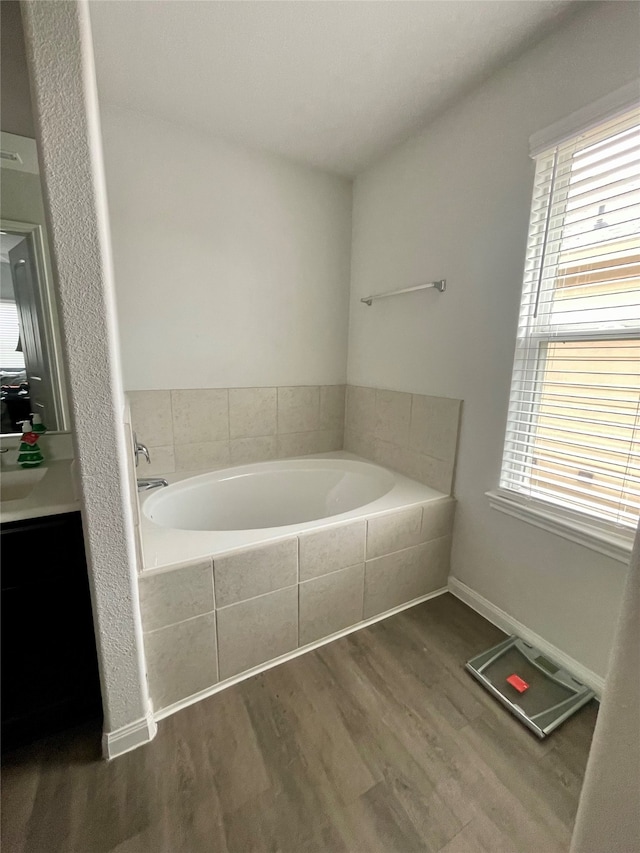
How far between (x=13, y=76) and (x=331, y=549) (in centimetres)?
192

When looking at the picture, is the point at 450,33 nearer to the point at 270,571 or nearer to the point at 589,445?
the point at 589,445

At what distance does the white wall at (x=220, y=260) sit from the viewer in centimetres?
185

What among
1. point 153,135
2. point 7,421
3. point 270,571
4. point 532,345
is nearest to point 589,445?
point 532,345

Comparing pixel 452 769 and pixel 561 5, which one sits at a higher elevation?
pixel 561 5

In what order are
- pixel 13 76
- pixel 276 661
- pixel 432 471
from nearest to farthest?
pixel 13 76 → pixel 276 661 → pixel 432 471

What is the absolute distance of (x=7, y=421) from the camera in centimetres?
138

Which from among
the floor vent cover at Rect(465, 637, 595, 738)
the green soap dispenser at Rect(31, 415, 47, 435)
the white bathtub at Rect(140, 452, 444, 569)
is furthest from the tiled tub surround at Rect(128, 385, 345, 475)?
the floor vent cover at Rect(465, 637, 595, 738)

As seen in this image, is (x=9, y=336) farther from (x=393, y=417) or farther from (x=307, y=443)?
(x=393, y=417)

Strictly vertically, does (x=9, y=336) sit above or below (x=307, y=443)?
above

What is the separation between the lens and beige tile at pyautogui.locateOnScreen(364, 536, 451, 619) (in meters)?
1.71

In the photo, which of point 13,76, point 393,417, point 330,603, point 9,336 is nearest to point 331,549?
point 330,603

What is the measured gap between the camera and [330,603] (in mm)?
1592

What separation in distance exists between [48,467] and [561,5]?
2.46 metres

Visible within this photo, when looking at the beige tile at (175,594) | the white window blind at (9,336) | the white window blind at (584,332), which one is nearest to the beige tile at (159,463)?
the white window blind at (9,336)
